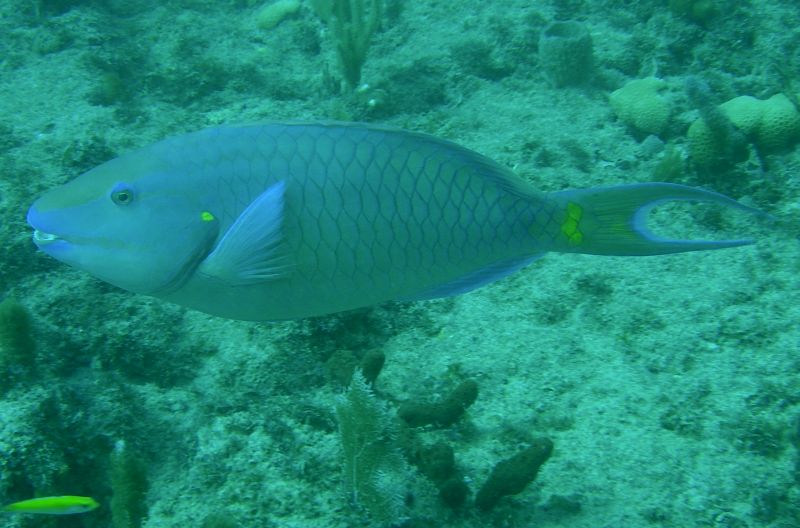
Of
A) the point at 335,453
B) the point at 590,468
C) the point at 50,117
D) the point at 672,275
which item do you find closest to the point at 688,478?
the point at 590,468

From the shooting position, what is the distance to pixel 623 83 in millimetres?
5332

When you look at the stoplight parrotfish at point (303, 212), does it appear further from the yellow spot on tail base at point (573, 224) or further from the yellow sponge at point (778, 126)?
the yellow sponge at point (778, 126)

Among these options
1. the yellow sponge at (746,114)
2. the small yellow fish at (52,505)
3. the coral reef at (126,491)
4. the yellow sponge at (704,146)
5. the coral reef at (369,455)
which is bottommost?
the coral reef at (126,491)

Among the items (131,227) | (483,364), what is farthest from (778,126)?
(131,227)

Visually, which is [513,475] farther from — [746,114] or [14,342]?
[746,114]

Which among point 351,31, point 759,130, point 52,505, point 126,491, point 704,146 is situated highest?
point 351,31

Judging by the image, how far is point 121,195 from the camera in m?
1.99

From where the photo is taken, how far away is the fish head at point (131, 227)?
1.97 meters

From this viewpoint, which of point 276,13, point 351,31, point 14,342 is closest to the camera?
point 14,342

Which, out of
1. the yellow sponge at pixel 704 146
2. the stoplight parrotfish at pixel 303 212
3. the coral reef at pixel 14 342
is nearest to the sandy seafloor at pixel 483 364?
the coral reef at pixel 14 342

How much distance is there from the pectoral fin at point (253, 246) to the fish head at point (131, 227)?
4.7 inches

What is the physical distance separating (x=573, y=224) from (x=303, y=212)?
991mm

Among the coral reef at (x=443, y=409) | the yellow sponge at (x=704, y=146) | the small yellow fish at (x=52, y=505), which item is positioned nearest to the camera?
the small yellow fish at (x=52, y=505)

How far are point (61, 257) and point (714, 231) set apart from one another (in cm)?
376
